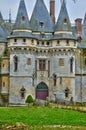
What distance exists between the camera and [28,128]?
2598 centimetres

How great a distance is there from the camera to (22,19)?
65375 mm

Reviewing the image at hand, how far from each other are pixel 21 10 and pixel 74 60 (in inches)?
439

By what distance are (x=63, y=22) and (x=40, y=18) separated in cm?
417

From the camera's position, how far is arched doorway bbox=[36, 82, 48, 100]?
2574 inches

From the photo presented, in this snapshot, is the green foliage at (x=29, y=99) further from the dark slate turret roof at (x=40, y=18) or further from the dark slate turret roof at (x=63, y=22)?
the dark slate turret roof at (x=63, y=22)

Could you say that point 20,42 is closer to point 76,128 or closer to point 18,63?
point 18,63

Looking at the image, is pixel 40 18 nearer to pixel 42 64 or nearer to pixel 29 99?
pixel 42 64

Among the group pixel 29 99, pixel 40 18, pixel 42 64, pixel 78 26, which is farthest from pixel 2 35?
pixel 29 99

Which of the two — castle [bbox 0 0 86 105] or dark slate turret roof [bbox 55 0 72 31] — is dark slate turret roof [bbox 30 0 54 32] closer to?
castle [bbox 0 0 86 105]

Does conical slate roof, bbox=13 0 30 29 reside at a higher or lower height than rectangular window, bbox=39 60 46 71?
higher

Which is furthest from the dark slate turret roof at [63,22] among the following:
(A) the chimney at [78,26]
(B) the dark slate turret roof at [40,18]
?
(A) the chimney at [78,26]

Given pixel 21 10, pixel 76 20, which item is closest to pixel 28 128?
pixel 21 10

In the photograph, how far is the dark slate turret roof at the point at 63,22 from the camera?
2589 inches

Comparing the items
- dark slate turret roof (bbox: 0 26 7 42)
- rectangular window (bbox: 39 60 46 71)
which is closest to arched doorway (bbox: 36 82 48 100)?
rectangular window (bbox: 39 60 46 71)
